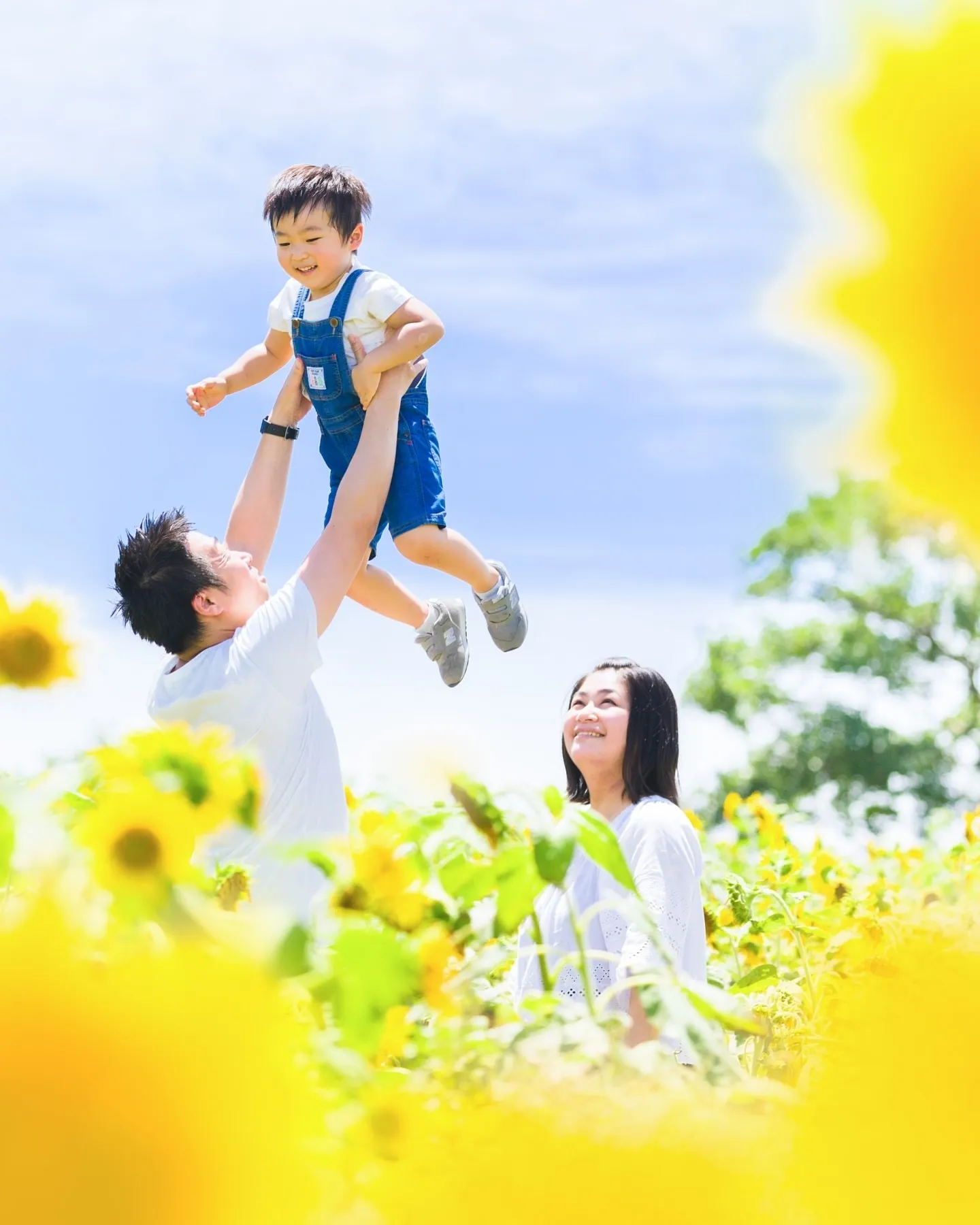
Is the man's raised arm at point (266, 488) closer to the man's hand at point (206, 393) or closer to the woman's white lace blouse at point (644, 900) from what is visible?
the man's hand at point (206, 393)

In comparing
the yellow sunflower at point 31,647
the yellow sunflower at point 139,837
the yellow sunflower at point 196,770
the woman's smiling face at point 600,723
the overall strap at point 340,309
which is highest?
the overall strap at point 340,309

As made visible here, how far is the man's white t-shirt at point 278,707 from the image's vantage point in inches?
77.3

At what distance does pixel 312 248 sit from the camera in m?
2.93

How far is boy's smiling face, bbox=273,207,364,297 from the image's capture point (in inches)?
114

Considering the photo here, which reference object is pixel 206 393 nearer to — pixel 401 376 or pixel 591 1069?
pixel 401 376

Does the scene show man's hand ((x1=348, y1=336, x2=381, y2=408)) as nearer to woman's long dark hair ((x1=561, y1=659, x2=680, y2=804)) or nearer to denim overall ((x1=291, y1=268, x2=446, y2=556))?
denim overall ((x1=291, y1=268, x2=446, y2=556))

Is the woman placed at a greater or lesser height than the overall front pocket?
lesser

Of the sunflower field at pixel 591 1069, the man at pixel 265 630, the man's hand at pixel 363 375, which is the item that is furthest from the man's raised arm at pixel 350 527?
the sunflower field at pixel 591 1069

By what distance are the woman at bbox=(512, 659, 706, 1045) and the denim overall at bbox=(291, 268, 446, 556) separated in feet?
2.59

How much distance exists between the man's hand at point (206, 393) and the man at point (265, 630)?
81 centimetres

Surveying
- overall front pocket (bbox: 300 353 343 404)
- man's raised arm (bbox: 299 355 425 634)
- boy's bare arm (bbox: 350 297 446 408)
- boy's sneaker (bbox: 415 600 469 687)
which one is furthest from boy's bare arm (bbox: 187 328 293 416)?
man's raised arm (bbox: 299 355 425 634)

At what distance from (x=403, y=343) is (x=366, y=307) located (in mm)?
245

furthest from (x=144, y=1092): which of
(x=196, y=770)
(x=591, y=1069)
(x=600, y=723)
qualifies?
(x=600, y=723)

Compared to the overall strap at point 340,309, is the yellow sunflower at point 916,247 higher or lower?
lower
